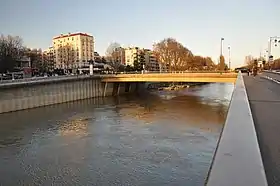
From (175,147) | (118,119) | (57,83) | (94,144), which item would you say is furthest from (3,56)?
(175,147)

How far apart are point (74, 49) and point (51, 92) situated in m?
73.5

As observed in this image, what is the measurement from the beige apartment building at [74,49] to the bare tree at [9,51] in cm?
3307

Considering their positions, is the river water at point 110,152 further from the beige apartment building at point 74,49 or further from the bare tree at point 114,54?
the beige apartment building at point 74,49

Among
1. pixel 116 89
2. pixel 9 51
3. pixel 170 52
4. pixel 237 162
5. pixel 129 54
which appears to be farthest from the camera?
pixel 129 54

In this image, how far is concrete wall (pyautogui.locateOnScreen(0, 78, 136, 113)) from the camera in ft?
116

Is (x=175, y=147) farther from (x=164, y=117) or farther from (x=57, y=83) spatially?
(x=57, y=83)

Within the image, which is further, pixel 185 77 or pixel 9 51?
pixel 9 51

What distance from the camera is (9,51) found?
202 ft

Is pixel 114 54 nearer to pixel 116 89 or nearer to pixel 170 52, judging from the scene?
pixel 170 52

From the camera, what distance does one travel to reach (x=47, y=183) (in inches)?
451

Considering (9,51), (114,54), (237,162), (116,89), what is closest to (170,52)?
(114,54)

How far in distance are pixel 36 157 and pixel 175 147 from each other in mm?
7187

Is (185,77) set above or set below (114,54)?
below

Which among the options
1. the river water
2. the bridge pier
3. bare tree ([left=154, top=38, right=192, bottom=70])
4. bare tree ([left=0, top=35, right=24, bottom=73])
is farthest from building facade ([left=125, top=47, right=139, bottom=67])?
the river water
